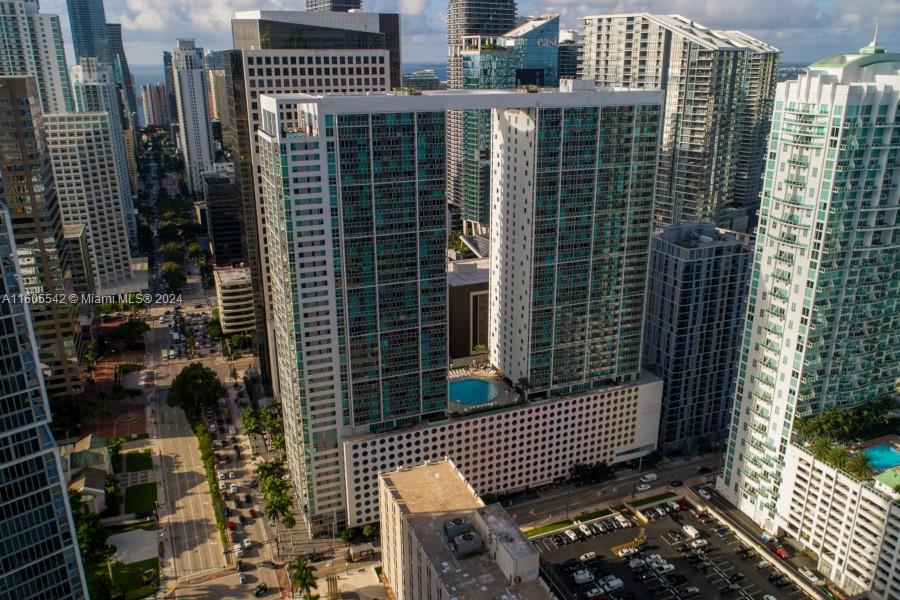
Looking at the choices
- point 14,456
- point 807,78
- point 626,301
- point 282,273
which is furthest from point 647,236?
point 14,456

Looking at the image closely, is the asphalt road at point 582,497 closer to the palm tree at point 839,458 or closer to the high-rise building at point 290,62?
the palm tree at point 839,458

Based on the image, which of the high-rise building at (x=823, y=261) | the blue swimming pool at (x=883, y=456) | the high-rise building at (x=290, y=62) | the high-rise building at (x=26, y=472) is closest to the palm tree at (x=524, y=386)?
the high-rise building at (x=823, y=261)

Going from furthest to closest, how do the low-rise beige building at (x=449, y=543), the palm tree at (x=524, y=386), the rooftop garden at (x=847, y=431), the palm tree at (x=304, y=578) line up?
the palm tree at (x=524, y=386) < the palm tree at (x=304, y=578) < the rooftop garden at (x=847, y=431) < the low-rise beige building at (x=449, y=543)

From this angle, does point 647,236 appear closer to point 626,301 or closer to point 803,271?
point 626,301

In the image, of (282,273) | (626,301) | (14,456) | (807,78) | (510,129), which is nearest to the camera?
(14,456)

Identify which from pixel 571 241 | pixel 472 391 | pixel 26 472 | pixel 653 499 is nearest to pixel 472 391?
pixel 472 391

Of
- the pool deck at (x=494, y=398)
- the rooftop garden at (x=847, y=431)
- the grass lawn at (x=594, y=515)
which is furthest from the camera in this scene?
the pool deck at (x=494, y=398)
